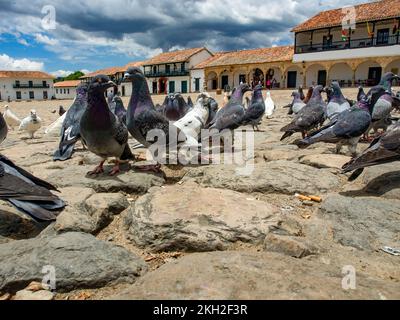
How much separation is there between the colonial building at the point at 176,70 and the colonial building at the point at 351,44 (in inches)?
729

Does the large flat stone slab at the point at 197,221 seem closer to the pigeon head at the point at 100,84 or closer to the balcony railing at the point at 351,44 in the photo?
the pigeon head at the point at 100,84

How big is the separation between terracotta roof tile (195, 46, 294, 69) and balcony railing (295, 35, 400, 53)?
2.06 meters

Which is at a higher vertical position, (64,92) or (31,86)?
(31,86)

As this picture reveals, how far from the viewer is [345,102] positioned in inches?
347

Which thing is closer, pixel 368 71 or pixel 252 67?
pixel 368 71

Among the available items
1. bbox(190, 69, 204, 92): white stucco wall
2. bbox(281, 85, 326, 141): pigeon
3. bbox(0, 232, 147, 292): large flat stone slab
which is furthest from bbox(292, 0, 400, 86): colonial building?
bbox(0, 232, 147, 292): large flat stone slab

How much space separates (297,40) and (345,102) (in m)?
32.6

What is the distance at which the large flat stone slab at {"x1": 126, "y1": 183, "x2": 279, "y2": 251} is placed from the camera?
230 centimetres

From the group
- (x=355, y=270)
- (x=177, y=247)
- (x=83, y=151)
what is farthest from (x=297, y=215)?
(x=83, y=151)

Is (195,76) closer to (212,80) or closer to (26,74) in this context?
(212,80)

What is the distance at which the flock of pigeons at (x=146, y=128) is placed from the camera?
256 centimetres

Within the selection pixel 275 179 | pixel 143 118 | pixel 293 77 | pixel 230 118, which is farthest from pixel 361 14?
pixel 275 179

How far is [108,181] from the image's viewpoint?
3.54 m

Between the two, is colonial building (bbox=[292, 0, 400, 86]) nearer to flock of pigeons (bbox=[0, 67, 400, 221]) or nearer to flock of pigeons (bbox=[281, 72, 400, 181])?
flock of pigeons (bbox=[281, 72, 400, 181])
